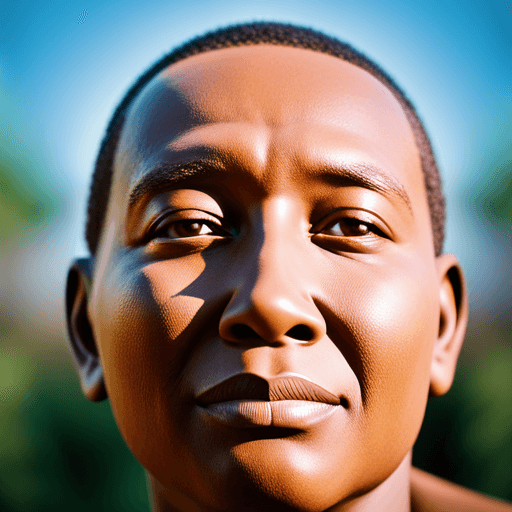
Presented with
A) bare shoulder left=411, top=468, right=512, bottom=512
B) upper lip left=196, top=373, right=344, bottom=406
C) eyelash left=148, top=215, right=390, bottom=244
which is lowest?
bare shoulder left=411, top=468, right=512, bottom=512

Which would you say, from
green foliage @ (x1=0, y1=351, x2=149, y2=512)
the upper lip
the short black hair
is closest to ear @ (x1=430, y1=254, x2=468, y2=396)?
the short black hair

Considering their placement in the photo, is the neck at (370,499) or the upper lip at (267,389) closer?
the upper lip at (267,389)

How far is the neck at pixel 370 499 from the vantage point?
5.85ft

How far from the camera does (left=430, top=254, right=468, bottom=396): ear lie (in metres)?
2.04

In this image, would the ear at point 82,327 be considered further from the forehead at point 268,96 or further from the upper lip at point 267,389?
the upper lip at point 267,389

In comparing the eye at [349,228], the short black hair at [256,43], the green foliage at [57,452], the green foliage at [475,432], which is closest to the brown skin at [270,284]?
the eye at [349,228]

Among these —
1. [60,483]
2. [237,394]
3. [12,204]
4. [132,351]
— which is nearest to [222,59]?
[132,351]

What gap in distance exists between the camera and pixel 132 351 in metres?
1.68

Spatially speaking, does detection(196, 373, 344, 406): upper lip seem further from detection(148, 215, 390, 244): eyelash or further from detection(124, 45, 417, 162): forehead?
detection(124, 45, 417, 162): forehead

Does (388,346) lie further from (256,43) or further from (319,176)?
(256,43)

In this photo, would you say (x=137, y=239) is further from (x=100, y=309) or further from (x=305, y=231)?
(x=305, y=231)

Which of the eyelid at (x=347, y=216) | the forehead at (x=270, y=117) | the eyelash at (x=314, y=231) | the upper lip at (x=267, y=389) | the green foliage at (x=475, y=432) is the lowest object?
the green foliage at (x=475, y=432)

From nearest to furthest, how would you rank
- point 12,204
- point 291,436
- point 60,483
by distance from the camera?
point 291,436, point 60,483, point 12,204

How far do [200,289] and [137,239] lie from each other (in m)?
0.35
